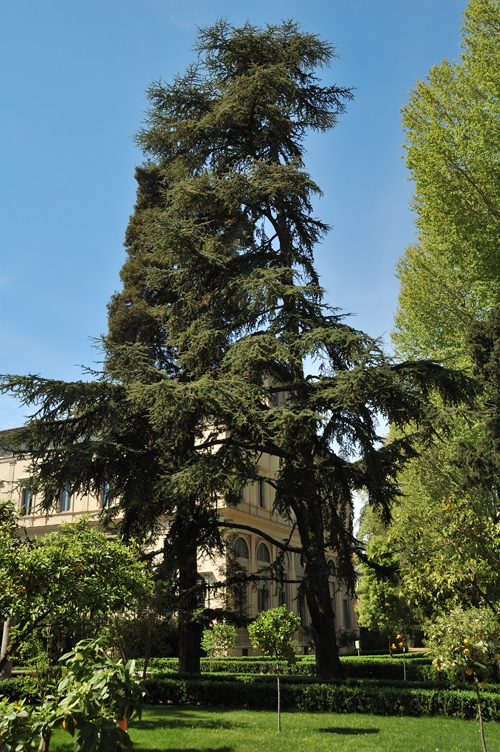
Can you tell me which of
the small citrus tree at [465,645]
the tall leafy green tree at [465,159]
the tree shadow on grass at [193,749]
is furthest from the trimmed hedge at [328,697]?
the tall leafy green tree at [465,159]

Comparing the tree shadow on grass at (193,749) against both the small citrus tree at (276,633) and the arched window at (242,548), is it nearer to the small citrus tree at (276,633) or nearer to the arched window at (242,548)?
the small citrus tree at (276,633)

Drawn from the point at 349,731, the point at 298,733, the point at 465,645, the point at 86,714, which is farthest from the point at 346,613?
the point at 86,714

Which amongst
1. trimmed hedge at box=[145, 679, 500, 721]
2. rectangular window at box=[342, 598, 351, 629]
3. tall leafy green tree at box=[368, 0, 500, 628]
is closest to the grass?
trimmed hedge at box=[145, 679, 500, 721]

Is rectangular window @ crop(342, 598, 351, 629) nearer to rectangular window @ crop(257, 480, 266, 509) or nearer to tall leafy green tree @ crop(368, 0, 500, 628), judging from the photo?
rectangular window @ crop(257, 480, 266, 509)

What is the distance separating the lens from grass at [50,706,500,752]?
9.73 m

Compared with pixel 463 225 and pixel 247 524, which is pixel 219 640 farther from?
pixel 463 225

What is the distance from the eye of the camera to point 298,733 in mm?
11023

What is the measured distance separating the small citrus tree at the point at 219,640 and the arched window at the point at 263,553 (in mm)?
10554

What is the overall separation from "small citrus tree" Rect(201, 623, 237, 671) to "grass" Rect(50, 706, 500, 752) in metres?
10.0

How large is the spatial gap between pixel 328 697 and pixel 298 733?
3144 millimetres

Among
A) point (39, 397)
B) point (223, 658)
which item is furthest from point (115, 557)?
point (223, 658)

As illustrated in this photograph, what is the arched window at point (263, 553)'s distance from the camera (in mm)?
36625

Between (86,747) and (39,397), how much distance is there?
1218cm

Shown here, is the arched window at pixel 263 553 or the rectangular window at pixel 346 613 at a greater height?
the arched window at pixel 263 553
